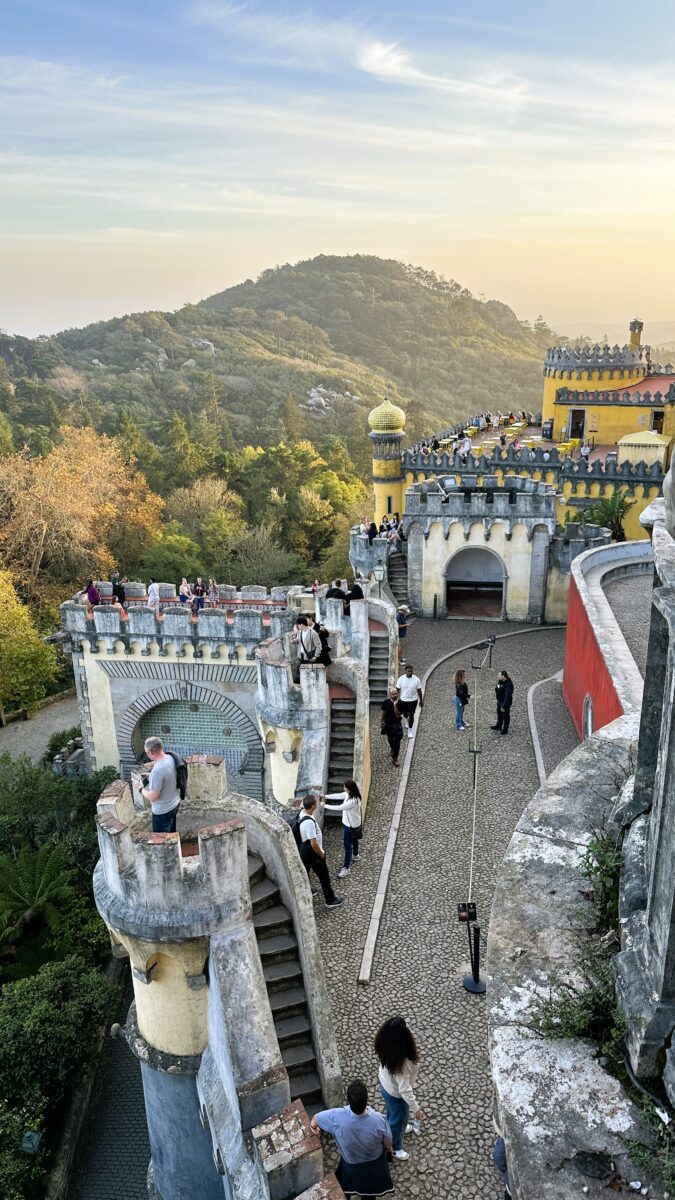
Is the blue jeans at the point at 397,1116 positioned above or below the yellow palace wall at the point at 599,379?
below

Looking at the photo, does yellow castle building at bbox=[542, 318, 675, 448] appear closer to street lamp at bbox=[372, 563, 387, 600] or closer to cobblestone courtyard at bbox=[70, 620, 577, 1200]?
street lamp at bbox=[372, 563, 387, 600]

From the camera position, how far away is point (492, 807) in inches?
452

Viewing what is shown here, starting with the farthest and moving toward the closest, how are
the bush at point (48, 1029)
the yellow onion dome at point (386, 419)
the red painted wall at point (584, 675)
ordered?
the yellow onion dome at point (386, 419)
the bush at point (48, 1029)
the red painted wall at point (584, 675)

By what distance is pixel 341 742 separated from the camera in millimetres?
12070

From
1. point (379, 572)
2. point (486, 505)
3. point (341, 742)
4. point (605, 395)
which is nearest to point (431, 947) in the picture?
point (341, 742)

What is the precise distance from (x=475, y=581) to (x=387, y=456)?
9960mm

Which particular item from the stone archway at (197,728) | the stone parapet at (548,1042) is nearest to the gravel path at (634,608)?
the stone parapet at (548,1042)

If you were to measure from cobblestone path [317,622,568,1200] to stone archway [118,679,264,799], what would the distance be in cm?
686

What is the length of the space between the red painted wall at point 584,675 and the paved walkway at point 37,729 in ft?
68.1

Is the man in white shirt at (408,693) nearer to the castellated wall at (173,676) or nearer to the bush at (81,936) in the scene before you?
the castellated wall at (173,676)

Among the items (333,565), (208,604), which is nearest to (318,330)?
(333,565)

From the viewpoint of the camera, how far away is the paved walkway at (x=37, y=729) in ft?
99.6

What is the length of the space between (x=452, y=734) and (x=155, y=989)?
759cm

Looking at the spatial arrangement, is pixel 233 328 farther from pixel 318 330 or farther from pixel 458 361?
pixel 458 361
